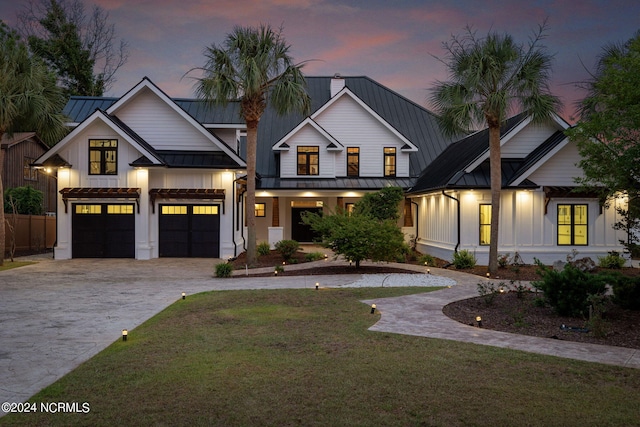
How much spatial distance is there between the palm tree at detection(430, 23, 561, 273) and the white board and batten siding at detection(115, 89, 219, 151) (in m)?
11.4

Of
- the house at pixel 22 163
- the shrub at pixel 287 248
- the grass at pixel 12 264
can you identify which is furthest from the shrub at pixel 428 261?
the house at pixel 22 163

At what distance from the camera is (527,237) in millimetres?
20234

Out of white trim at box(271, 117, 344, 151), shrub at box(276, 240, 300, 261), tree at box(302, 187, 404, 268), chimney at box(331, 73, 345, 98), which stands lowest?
shrub at box(276, 240, 300, 261)

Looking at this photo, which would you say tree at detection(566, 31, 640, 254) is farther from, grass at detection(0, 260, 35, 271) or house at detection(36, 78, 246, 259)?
grass at detection(0, 260, 35, 271)

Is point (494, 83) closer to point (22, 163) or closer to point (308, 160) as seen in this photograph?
point (308, 160)

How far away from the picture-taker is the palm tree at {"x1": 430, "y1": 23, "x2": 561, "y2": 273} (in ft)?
51.7

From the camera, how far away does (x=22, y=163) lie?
106ft

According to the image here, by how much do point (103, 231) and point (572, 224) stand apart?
63.7ft

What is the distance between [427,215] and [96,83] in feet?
103

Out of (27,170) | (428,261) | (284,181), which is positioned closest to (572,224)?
(428,261)

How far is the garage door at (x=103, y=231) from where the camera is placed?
22250 millimetres

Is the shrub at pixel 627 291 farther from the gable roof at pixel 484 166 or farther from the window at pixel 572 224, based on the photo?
the window at pixel 572 224

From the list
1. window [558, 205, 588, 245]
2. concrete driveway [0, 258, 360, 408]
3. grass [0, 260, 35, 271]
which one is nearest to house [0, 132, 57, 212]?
grass [0, 260, 35, 271]

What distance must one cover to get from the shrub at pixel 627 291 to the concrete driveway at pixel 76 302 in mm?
7216
